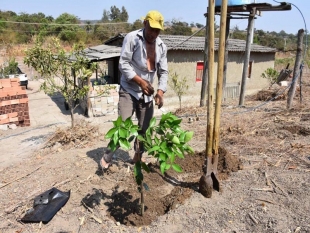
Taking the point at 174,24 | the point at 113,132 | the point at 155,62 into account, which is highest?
the point at 174,24

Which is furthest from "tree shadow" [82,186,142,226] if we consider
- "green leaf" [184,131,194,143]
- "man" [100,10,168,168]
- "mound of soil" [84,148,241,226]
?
"green leaf" [184,131,194,143]

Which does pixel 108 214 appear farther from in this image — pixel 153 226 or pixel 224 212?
pixel 224 212

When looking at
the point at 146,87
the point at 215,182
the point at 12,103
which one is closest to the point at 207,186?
the point at 215,182

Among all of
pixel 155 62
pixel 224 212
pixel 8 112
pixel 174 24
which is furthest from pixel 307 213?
pixel 174 24

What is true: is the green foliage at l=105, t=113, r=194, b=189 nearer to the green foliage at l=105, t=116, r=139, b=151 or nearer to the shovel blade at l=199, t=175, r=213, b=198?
the green foliage at l=105, t=116, r=139, b=151

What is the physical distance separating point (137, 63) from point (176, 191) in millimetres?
1546

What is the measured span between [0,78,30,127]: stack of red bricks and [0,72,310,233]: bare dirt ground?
4.22 m

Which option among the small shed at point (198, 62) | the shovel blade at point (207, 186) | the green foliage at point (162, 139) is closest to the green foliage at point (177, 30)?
the small shed at point (198, 62)

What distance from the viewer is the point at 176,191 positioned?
127 inches

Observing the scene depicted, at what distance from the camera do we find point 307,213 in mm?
2805

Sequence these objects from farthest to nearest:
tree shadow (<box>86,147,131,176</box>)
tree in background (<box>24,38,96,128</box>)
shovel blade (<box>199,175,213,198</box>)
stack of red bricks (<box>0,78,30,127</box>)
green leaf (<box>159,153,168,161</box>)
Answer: stack of red bricks (<box>0,78,30,127</box>) < tree in background (<box>24,38,96,128</box>) < tree shadow (<box>86,147,131,176</box>) < shovel blade (<box>199,175,213,198</box>) < green leaf (<box>159,153,168,161</box>)

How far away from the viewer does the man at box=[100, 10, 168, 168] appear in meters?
3.12

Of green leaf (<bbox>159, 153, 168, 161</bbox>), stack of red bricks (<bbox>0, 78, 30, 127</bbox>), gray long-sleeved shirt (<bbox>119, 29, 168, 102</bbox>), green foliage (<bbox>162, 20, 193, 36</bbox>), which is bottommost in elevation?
stack of red bricks (<bbox>0, 78, 30, 127</bbox>)

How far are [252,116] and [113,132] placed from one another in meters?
5.27
